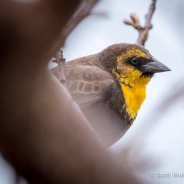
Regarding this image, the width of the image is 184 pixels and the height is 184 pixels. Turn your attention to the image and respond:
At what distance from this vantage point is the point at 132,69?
4.91m

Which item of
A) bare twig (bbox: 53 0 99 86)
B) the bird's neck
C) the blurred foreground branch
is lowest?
the blurred foreground branch

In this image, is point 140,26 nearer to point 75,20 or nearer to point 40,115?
point 75,20

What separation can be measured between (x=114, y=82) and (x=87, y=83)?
11.0 inches

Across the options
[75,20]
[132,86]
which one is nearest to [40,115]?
[75,20]

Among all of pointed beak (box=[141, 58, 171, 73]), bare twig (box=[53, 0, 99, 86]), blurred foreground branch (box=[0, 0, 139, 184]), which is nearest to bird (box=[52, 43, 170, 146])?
pointed beak (box=[141, 58, 171, 73])

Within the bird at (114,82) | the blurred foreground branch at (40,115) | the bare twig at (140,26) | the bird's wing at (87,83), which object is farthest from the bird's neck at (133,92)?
the blurred foreground branch at (40,115)

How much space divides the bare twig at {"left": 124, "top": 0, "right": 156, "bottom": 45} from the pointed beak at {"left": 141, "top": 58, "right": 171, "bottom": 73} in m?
0.99

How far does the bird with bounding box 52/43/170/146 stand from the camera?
4.50m

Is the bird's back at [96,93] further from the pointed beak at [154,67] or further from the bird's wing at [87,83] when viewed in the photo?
the pointed beak at [154,67]

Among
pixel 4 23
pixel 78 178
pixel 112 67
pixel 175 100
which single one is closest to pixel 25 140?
pixel 78 178

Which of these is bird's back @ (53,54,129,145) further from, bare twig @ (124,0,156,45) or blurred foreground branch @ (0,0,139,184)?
blurred foreground branch @ (0,0,139,184)

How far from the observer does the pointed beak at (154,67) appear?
15.4 feet

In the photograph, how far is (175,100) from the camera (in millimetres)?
2855

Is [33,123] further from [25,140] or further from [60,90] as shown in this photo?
[60,90]
